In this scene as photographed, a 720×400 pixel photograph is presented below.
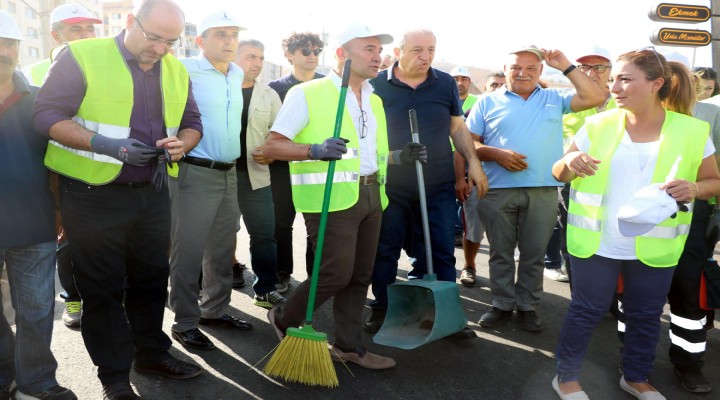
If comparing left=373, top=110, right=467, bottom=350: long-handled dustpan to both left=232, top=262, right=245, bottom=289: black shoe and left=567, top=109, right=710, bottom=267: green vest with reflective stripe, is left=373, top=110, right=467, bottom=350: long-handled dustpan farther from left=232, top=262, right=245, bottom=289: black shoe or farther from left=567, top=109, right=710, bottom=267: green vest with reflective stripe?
left=232, top=262, right=245, bottom=289: black shoe

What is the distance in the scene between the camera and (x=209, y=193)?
12.8ft

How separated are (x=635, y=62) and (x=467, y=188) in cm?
183

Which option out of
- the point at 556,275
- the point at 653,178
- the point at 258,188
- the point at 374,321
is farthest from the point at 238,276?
the point at 653,178

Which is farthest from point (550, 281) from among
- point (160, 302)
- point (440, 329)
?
point (160, 302)

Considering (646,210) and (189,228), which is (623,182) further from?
(189,228)

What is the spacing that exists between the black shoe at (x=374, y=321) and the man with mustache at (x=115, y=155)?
165cm

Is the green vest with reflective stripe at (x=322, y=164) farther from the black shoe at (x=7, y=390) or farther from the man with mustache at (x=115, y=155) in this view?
the black shoe at (x=7, y=390)

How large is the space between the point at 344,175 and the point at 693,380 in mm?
2294

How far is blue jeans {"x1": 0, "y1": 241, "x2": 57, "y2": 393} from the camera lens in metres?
2.89

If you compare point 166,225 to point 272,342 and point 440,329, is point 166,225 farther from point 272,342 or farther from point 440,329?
point 440,329

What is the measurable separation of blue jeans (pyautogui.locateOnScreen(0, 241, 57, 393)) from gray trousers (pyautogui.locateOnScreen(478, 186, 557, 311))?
2944 mm

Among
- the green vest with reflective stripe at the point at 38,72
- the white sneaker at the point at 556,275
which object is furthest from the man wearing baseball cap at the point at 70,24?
the white sneaker at the point at 556,275

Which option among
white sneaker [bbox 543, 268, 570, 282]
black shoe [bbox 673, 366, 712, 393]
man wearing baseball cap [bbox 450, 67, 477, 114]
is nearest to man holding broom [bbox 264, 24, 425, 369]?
black shoe [bbox 673, 366, 712, 393]

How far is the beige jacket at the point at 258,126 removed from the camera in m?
4.65
